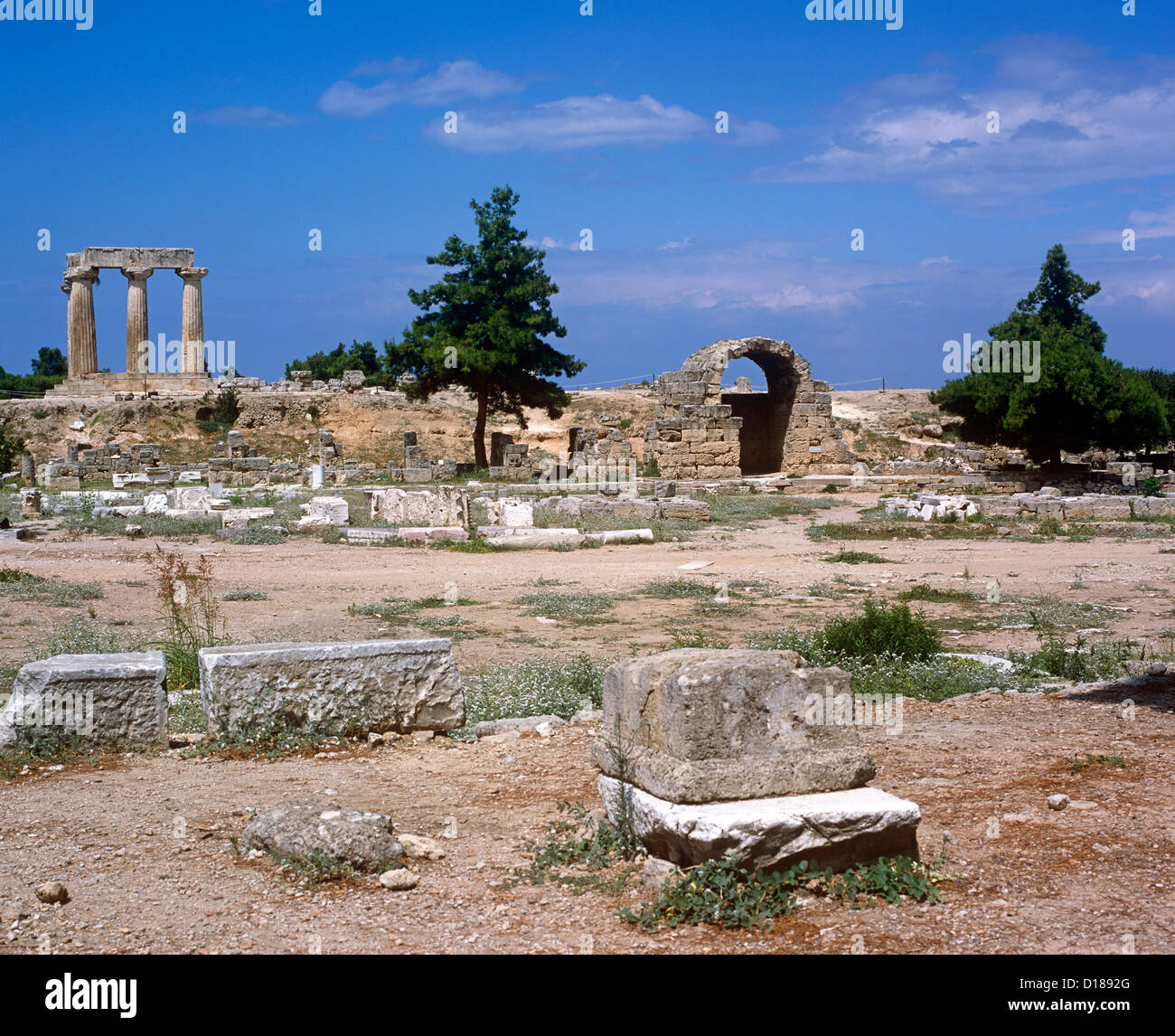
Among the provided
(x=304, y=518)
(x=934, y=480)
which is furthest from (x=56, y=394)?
(x=934, y=480)

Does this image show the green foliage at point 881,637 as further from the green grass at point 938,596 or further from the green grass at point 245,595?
the green grass at point 245,595

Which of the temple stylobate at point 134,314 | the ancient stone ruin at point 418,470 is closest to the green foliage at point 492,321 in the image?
the ancient stone ruin at point 418,470

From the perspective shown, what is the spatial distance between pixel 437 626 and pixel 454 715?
3.66 m

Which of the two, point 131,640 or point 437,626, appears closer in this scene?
point 131,640

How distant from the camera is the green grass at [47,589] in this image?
37.2ft

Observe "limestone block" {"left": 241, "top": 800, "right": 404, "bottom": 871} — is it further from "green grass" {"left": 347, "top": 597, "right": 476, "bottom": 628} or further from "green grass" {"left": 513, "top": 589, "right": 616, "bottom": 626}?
"green grass" {"left": 513, "top": 589, "right": 616, "bottom": 626}

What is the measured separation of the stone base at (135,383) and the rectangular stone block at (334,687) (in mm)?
45153

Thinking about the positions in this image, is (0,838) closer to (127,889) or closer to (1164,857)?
(127,889)

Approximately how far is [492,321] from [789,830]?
102ft

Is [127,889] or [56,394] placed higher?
[56,394]

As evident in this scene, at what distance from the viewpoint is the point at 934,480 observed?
27.2 meters

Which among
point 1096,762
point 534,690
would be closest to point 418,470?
point 534,690

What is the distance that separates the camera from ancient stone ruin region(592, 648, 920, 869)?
12.8 feet

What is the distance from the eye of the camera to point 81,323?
2015 inches
